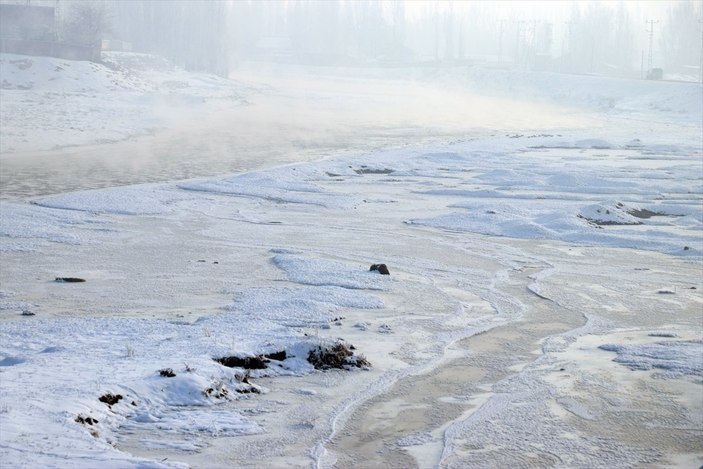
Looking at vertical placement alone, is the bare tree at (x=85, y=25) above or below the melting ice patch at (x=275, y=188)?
above

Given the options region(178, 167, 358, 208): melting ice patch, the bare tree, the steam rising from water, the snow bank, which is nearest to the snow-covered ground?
the snow bank

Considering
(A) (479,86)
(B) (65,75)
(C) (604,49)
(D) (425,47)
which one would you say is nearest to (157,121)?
(B) (65,75)

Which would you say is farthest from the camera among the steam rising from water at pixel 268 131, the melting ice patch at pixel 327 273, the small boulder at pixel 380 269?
the steam rising from water at pixel 268 131

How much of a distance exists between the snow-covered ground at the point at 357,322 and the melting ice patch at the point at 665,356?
0.03 meters

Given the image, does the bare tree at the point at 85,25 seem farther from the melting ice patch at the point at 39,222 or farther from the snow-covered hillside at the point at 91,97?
the melting ice patch at the point at 39,222

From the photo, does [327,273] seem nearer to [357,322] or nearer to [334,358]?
[357,322]

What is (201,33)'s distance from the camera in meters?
89.2

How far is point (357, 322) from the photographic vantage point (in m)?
11.3

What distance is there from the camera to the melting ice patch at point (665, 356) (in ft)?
32.3

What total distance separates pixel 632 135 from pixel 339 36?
103m

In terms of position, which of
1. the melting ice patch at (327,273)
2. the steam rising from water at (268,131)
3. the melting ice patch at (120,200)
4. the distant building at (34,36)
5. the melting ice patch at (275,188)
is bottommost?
the steam rising from water at (268,131)

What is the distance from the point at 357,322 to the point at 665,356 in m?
3.25

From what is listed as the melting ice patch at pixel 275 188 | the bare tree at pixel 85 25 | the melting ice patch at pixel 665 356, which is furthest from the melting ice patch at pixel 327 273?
the bare tree at pixel 85 25

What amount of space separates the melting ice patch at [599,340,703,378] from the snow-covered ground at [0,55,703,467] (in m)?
0.03
